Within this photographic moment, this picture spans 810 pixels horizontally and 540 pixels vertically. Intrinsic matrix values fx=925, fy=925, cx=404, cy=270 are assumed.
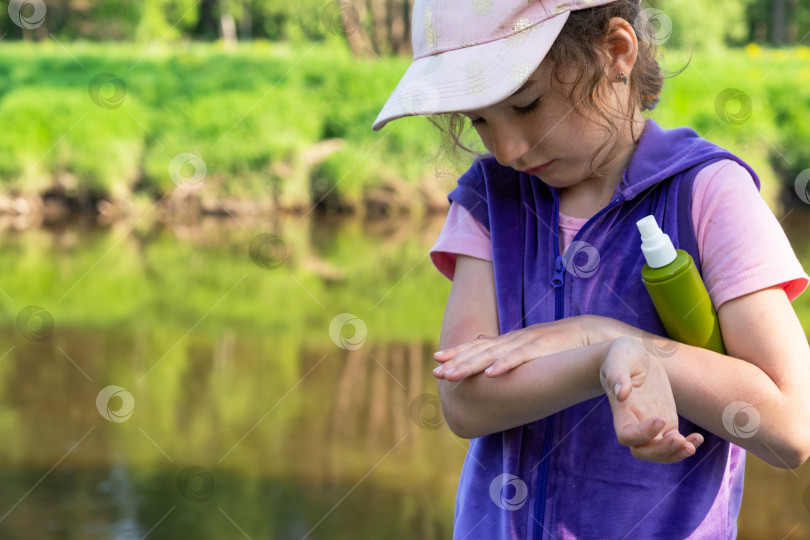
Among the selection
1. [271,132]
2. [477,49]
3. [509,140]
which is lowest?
[271,132]

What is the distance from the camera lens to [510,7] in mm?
988

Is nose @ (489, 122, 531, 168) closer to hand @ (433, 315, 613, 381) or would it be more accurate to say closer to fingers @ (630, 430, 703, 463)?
hand @ (433, 315, 613, 381)

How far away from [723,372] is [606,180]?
0.28 metres

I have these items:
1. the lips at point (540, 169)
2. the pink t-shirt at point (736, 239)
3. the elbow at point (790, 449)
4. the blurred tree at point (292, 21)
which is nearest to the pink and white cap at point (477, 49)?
the lips at point (540, 169)

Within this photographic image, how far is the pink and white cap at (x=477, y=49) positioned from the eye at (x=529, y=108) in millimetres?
57

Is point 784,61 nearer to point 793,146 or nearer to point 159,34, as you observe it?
point 793,146

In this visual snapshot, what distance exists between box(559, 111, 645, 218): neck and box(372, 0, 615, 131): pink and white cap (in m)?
0.17

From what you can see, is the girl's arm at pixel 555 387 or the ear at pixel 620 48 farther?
the ear at pixel 620 48

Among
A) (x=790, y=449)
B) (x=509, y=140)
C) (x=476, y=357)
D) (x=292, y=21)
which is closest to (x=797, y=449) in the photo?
(x=790, y=449)

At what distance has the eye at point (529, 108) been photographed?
3.36 ft

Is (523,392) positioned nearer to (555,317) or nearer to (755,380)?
(555,317)

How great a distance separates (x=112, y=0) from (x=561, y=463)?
19028mm

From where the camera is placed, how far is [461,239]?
1160 mm

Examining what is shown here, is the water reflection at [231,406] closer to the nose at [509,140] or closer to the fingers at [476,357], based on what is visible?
the fingers at [476,357]
